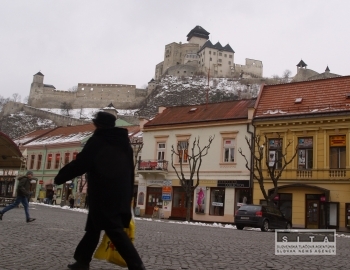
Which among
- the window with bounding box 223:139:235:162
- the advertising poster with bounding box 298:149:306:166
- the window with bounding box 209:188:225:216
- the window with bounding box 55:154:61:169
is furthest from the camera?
the window with bounding box 55:154:61:169

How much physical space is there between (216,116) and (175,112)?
541cm

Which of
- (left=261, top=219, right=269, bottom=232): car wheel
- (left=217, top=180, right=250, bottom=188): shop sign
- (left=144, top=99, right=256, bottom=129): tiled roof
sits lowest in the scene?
(left=261, top=219, right=269, bottom=232): car wheel

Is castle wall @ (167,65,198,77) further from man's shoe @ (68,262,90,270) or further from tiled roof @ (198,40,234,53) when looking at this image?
man's shoe @ (68,262,90,270)

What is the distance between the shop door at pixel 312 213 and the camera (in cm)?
2655

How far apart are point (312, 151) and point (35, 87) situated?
117 m

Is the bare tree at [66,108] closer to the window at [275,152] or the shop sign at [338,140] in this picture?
the window at [275,152]

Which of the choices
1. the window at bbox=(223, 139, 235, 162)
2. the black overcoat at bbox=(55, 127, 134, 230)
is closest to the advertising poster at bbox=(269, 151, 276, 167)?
the window at bbox=(223, 139, 235, 162)

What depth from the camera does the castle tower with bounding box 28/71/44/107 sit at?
429 feet

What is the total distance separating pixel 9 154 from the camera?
25.2 metres

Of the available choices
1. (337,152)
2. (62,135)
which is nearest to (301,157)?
(337,152)

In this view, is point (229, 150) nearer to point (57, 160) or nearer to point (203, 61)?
point (57, 160)

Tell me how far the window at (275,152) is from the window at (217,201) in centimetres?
429

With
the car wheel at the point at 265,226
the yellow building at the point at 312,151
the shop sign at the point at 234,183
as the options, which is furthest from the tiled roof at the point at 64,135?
the car wheel at the point at 265,226

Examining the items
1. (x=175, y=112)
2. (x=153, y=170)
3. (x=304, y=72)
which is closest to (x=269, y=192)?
(x=153, y=170)
